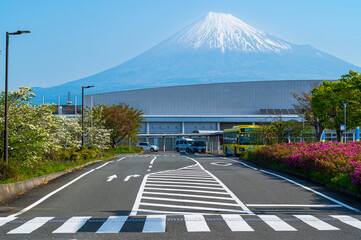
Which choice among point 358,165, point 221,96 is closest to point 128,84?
point 221,96

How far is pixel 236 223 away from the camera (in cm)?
859

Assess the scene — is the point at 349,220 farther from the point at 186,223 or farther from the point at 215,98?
the point at 215,98

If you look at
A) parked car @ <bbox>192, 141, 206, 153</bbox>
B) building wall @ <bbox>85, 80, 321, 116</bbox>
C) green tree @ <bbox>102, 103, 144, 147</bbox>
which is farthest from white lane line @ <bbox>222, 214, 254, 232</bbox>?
building wall @ <bbox>85, 80, 321, 116</bbox>

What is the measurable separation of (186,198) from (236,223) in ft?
12.9

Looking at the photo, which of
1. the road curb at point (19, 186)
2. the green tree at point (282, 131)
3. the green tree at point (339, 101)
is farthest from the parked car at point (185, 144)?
the road curb at point (19, 186)

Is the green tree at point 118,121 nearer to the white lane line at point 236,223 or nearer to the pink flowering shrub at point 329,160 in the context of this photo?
the pink flowering shrub at point 329,160

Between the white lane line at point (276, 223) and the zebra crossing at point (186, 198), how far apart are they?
78cm

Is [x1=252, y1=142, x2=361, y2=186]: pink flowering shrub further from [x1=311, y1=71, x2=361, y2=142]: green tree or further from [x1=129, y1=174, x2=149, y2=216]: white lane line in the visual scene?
[x1=311, y1=71, x2=361, y2=142]: green tree

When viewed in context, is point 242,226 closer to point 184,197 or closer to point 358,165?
point 184,197

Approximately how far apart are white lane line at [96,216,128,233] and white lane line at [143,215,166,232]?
0.49 meters

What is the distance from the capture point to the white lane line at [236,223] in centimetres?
793

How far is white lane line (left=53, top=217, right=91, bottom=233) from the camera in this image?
7.82 m

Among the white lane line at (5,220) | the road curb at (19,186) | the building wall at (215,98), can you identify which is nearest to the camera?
the white lane line at (5,220)

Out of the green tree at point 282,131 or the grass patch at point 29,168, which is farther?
the green tree at point 282,131
